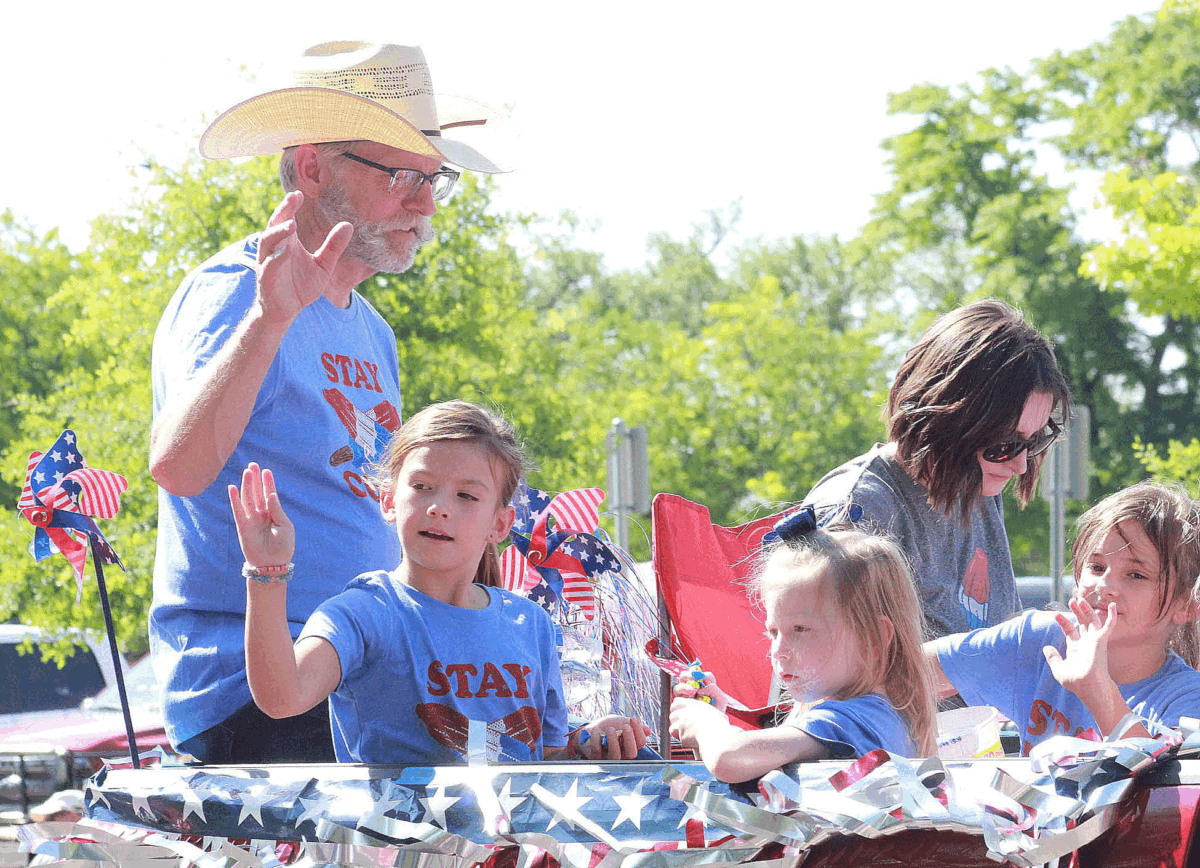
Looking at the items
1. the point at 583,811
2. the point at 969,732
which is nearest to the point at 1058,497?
the point at 969,732

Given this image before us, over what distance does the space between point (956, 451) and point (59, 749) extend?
235 inches

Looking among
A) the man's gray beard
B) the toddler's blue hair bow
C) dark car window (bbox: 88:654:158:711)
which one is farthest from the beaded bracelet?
dark car window (bbox: 88:654:158:711)

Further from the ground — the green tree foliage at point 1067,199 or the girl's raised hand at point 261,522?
the green tree foliage at point 1067,199

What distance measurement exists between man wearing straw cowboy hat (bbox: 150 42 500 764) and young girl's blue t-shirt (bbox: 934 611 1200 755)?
1158 millimetres

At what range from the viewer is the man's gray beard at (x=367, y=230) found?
8.87 feet

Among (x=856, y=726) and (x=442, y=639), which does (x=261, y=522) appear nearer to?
(x=442, y=639)

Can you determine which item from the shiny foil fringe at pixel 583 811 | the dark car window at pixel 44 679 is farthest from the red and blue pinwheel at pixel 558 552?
the dark car window at pixel 44 679

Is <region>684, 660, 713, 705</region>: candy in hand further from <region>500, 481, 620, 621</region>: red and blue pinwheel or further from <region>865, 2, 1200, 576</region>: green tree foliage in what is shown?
<region>865, 2, 1200, 576</region>: green tree foliage

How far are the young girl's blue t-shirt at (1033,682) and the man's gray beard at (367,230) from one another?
4.36ft

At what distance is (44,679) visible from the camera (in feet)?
38.4

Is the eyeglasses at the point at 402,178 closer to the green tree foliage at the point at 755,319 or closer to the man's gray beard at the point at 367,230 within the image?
the man's gray beard at the point at 367,230

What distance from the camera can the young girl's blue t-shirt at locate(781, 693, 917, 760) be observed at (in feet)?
5.96

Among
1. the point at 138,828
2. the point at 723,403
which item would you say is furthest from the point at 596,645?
the point at 723,403

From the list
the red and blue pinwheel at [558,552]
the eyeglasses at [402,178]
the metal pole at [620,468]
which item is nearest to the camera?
the eyeglasses at [402,178]
